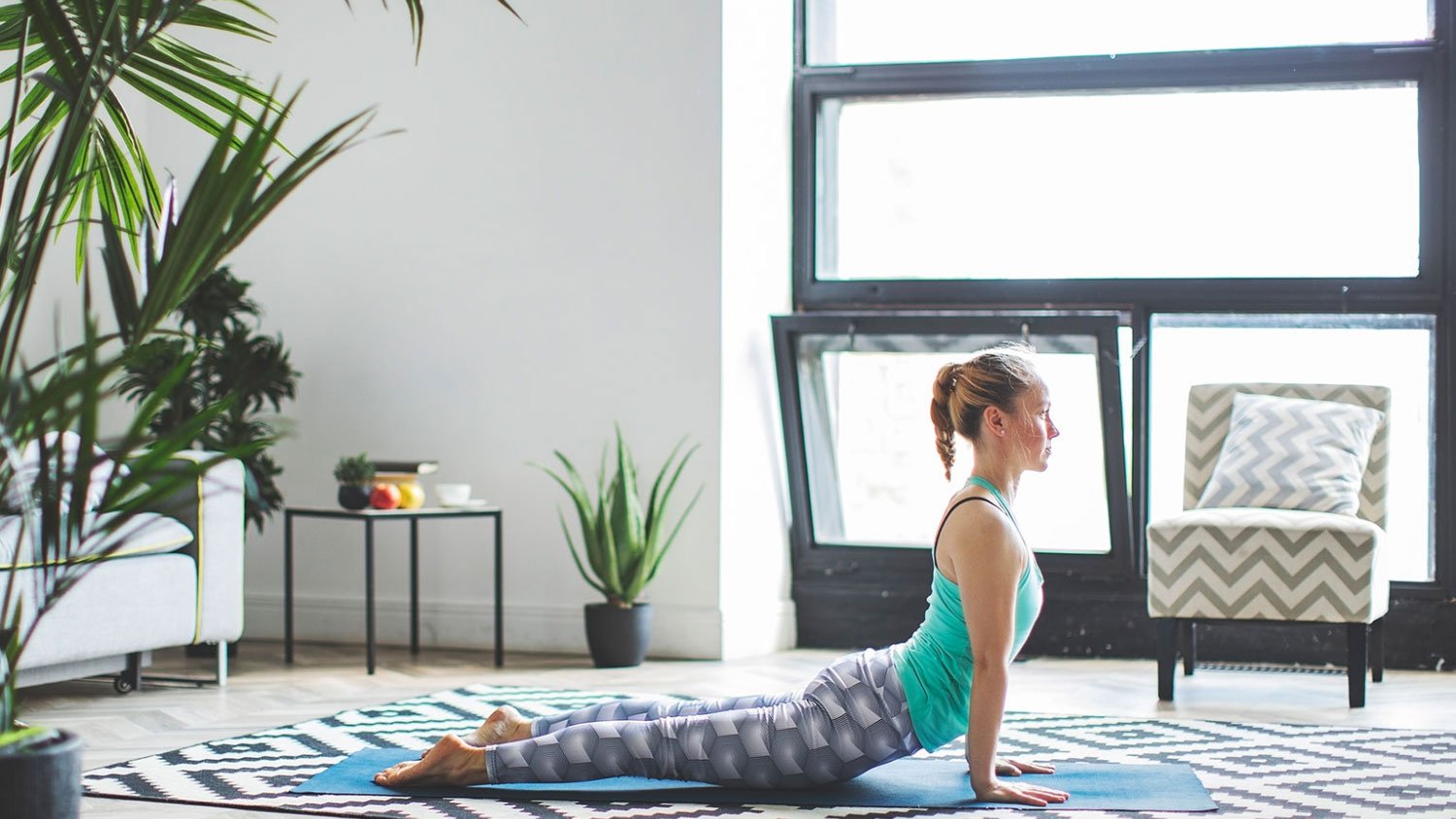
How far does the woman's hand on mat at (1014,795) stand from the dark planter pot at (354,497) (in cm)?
→ 262

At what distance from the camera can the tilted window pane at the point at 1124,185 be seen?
16.9ft

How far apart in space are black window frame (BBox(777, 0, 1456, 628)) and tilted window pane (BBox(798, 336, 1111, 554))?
127 mm

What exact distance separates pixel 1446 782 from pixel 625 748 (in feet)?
5.18

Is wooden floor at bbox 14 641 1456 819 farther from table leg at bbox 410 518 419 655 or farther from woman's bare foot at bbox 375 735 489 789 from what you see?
woman's bare foot at bbox 375 735 489 789

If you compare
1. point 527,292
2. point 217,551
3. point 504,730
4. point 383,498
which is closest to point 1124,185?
point 527,292

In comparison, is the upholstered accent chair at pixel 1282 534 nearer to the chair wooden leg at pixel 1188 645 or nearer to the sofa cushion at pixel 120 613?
the chair wooden leg at pixel 1188 645

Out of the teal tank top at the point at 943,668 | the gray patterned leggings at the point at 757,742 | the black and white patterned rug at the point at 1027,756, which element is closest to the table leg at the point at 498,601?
the black and white patterned rug at the point at 1027,756

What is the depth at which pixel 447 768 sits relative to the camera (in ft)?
9.61

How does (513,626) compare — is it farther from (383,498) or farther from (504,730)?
(504,730)

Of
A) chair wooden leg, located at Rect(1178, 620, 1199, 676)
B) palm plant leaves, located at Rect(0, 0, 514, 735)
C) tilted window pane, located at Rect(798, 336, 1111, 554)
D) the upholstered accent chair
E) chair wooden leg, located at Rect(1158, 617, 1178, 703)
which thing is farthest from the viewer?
tilted window pane, located at Rect(798, 336, 1111, 554)

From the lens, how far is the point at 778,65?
5.52m

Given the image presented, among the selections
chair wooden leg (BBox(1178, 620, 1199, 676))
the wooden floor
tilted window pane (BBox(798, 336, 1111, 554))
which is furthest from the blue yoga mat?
tilted window pane (BBox(798, 336, 1111, 554))

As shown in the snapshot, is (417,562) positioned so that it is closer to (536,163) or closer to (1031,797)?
(536,163)

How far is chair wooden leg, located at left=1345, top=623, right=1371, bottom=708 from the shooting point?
13.6 ft
